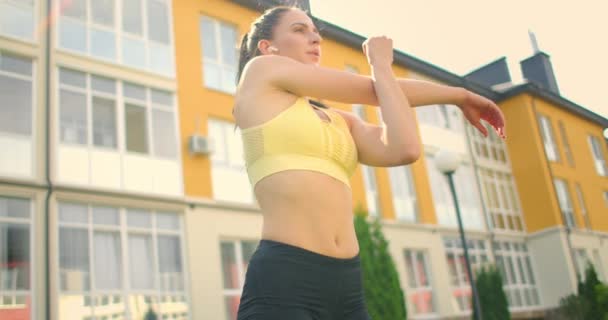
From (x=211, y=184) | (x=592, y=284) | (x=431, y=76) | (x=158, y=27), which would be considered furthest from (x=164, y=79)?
(x=592, y=284)

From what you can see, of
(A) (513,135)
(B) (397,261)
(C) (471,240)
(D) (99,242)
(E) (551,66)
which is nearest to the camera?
(D) (99,242)

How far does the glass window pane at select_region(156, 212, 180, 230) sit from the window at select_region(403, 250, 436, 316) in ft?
29.2

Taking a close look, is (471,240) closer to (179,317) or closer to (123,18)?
(179,317)

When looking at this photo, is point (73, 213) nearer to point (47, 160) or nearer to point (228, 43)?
point (47, 160)

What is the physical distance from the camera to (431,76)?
2520 centimetres

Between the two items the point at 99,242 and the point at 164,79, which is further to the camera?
the point at 164,79

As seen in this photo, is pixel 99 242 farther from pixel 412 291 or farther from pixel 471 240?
pixel 471 240

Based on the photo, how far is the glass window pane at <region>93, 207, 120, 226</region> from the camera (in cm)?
1270

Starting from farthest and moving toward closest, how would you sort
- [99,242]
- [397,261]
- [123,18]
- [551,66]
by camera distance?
[551,66] < [397,261] < [123,18] < [99,242]

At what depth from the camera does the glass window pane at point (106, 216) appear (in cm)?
1270

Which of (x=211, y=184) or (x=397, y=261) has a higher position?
(x=211, y=184)

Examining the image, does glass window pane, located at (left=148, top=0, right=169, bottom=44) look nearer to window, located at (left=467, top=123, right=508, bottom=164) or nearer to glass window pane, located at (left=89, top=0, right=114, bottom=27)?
glass window pane, located at (left=89, top=0, right=114, bottom=27)

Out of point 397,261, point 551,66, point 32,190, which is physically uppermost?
point 551,66

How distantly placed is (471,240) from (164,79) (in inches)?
570
